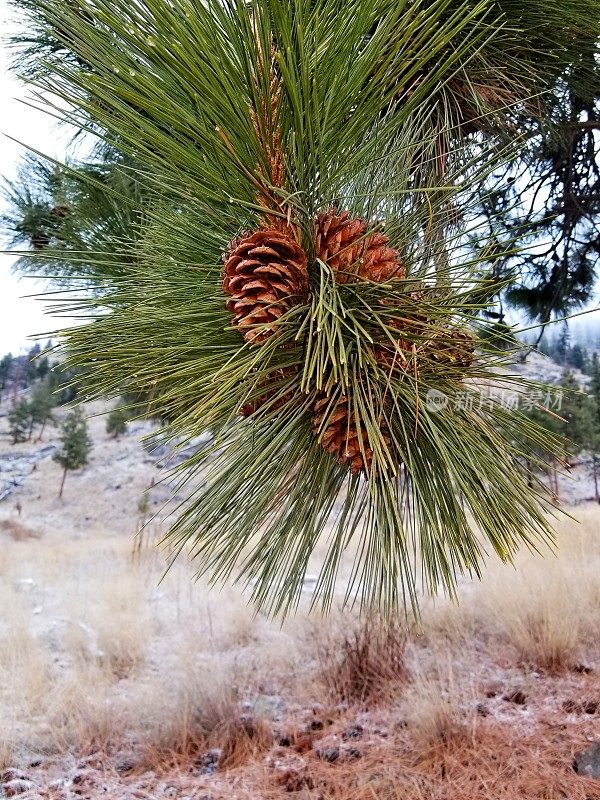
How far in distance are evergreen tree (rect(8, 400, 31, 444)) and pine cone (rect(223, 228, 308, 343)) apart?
2200 centimetres

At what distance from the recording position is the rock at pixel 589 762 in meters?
1.53

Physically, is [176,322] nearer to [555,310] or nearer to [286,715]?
[555,310]

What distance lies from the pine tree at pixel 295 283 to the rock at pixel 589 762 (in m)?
1.27

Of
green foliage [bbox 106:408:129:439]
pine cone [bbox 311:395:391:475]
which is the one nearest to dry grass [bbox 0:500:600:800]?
green foliage [bbox 106:408:129:439]

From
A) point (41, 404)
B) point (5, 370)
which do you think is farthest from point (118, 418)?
point (5, 370)

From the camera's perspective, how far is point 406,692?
2268 mm

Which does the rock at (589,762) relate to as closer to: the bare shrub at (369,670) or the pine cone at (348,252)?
the bare shrub at (369,670)

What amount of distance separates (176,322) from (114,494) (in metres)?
17.0

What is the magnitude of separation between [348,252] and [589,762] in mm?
1674

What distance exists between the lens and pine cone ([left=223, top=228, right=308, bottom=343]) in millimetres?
561

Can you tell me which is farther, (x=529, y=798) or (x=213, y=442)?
(x=529, y=798)

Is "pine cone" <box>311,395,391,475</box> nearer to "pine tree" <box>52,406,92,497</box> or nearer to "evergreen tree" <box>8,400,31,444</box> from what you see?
"pine tree" <box>52,406,92,497</box>

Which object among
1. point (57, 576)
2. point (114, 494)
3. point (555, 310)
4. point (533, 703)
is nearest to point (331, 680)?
point (533, 703)

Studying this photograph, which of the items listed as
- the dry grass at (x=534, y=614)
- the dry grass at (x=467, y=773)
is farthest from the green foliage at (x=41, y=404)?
the dry grass at (x=467, y=773)
